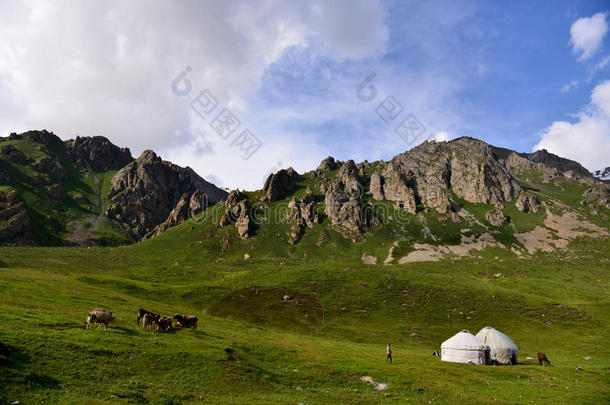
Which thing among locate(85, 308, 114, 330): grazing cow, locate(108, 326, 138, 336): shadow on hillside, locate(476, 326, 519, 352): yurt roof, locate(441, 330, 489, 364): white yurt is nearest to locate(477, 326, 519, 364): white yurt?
locate(476, 326, 519, 352): yurt roof

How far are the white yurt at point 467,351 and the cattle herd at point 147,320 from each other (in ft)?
144

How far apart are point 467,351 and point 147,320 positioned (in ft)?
170

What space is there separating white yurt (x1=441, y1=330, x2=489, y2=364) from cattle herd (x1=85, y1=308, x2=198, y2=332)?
144ft

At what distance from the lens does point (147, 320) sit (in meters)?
42.8

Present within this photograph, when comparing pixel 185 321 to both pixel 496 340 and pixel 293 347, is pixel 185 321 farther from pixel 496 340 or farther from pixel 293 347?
pixel 496 340

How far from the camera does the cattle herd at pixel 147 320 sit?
37.4 m

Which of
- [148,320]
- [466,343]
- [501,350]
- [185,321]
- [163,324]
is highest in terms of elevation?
[148,320]

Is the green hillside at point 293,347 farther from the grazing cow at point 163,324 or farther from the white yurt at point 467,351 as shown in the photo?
the white yurt at point 467,351

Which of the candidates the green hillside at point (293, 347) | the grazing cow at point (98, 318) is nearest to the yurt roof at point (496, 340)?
the green hillside at point (293, 347)

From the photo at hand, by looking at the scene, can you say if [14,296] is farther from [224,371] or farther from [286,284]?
[286,284]

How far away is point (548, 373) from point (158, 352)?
177 feet

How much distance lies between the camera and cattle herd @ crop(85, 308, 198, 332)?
37.4 m

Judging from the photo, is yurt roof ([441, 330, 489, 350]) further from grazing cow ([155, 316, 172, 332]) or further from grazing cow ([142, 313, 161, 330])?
grazing cow ([142, 313, 161, 330])

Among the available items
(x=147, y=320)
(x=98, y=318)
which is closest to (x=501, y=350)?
(x=147, y=320)
